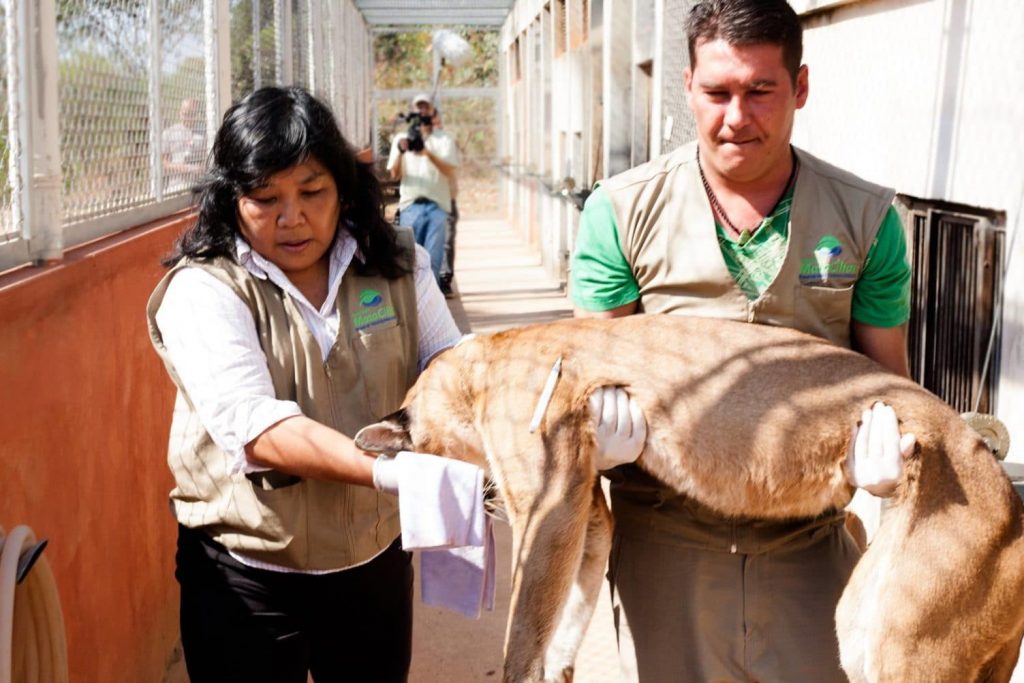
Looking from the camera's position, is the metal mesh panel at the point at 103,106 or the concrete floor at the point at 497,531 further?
the concrete floor at the point at 497,531

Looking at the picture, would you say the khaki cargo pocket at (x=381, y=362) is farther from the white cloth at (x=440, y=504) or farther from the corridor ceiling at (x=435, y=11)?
the corridor ceiling at (x=435, y=11)

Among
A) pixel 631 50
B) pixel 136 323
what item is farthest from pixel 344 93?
pixel 136 323

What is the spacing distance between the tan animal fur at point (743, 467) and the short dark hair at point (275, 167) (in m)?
0.41

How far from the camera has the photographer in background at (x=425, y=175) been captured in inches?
527

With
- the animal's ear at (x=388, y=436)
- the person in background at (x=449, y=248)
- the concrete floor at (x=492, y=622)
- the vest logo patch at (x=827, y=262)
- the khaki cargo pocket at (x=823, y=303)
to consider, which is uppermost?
the vest logo patch at (x=827, y=262)

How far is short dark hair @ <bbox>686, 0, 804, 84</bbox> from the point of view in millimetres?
2785

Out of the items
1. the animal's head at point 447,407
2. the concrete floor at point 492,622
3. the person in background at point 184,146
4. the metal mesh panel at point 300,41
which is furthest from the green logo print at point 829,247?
the metal mesh panel at point 300,41

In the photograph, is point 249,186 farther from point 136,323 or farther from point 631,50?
point 631,50

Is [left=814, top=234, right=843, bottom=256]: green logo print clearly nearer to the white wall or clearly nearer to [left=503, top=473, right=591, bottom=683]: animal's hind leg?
[left=503, top=473, right=591, bottom=683]: animal's hind leg

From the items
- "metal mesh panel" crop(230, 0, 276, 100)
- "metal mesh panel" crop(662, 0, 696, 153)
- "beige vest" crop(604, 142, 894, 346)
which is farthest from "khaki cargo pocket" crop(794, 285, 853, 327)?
"metal mesh panel" crop(230, 0, 276, 100)

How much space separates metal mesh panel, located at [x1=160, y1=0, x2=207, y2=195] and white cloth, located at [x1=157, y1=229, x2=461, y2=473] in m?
2.84

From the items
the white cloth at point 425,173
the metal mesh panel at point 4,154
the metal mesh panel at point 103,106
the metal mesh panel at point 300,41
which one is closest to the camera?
the metal mesh panel at point 4,154

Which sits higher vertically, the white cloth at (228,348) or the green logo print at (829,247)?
the green logo print at (829,247)

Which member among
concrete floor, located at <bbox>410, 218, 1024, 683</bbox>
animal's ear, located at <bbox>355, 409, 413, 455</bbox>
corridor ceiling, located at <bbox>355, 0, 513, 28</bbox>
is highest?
corridor ceiling, located at <bbox>355, 0, 513, 28</bbox>
